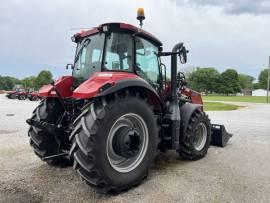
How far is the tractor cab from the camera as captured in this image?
4.00m

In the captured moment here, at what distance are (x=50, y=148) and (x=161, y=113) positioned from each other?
1.92 m

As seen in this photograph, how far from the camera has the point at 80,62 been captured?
4.56 metres

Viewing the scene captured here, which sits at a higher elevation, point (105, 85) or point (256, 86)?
point (256, 86)

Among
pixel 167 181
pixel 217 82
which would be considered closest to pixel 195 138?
pixel 167 181

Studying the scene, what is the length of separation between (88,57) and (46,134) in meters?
1.41

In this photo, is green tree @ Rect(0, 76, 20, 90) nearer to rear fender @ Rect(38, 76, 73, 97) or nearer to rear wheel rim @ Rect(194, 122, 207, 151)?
rear fender @ Rect(38, 76, 73, 97)

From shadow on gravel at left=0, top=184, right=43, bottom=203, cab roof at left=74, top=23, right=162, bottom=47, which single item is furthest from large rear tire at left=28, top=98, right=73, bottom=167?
cab roof at left=74, top=23, right=162, bottom=47

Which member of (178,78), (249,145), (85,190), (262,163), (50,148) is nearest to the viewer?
(85,190)

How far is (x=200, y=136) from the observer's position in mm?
5648

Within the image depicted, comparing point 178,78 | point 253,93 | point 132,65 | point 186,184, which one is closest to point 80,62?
point 132,65

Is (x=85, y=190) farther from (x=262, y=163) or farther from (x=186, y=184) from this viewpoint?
(x=262, y=163)

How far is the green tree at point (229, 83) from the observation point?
3455 inches

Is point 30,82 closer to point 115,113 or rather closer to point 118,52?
point 118,52

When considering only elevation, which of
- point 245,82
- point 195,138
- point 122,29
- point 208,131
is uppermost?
point 245,82
